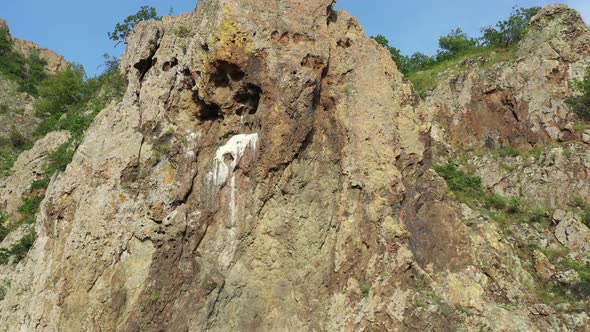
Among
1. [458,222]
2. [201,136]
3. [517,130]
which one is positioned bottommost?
[458,222]

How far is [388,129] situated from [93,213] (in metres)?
8.80

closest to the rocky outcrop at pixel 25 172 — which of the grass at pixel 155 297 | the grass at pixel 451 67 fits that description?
the grass at pixel 155 297

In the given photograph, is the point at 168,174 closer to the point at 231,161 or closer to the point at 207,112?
the point at 231,161

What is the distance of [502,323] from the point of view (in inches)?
510

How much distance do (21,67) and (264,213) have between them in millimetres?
36959

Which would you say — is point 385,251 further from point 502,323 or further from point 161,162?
point 161,162

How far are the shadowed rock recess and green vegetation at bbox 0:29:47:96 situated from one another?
2688 centimetres

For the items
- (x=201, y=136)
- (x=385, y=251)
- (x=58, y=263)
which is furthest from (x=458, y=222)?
(x=58, y=263)

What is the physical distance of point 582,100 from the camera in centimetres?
2011

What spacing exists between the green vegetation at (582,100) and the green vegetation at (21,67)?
34.7 m

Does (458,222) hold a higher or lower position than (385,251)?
higher

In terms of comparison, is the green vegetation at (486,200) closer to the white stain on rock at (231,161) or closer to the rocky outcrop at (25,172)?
the white stain on rock at (231,161)

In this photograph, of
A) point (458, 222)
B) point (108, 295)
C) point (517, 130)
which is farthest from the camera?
point (517, 130)

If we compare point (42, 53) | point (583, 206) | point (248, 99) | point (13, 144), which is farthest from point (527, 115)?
point (42, 53)
